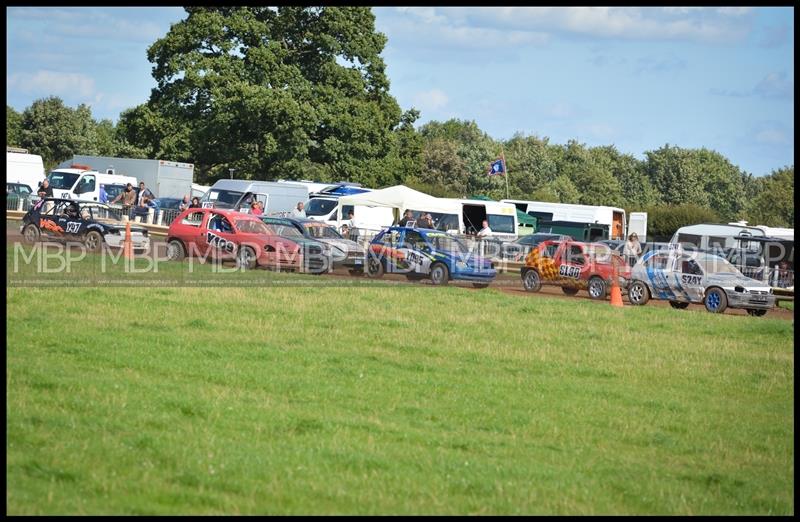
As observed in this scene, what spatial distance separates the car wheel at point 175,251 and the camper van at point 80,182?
14.6m

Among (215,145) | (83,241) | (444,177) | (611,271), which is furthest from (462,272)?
(444,177)

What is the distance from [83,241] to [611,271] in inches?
522

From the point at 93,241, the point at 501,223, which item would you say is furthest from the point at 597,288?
the point at 501,223

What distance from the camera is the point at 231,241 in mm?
29000

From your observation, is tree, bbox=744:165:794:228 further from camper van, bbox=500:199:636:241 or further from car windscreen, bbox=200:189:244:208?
car windscreen, bbox=200:189:244:208

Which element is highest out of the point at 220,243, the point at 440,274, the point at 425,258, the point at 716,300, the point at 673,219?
the point at 673,219

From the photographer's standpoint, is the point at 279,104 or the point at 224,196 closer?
the point at 224,196

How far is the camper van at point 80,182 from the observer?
143ft

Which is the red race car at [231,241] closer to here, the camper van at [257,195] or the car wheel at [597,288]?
the car wheel at [597,288]

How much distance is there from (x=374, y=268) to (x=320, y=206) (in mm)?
15145

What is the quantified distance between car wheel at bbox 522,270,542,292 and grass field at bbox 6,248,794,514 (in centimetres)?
786

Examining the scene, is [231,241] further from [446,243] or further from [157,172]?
[157,172]

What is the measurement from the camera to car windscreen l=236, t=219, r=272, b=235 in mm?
29297

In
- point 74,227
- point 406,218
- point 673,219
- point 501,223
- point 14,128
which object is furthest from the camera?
point 14,128
